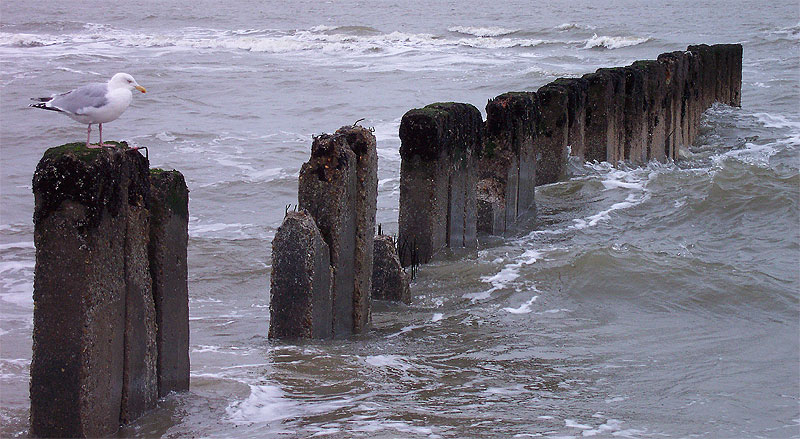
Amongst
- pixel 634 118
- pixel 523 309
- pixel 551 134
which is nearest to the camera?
pixel 523 309

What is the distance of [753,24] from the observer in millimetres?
42812

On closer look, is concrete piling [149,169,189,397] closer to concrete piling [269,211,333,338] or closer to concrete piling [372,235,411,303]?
concrete piling [269,211,333,338]

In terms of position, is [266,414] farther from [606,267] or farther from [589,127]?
[589,127]

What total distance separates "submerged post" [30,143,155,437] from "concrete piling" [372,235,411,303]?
2998 mm

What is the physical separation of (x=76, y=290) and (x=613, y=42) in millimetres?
36074

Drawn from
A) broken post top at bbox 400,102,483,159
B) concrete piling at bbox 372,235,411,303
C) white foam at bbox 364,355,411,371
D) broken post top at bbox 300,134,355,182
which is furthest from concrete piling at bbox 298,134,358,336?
broken post top at bbox 400,102,483,159

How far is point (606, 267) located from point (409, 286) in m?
2.01

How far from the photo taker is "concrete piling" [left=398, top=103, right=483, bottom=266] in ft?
25.8

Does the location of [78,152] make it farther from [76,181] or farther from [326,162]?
[326,162]

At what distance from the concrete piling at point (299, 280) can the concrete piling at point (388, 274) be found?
3.85 feet

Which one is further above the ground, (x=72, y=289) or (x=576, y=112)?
(x=576, y=112)

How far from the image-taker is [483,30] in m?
44.8

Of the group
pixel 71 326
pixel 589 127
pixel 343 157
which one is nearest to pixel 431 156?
pixel 343 157

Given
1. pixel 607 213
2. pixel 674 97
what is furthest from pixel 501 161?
pixel 674 97
